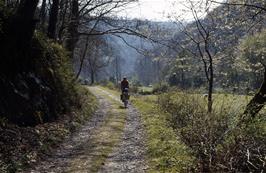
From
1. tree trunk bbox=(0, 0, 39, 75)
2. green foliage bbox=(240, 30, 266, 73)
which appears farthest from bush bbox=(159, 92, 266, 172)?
green foliage bbox=(240, 30, 266, 73)

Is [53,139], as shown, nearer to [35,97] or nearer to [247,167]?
[35,97]

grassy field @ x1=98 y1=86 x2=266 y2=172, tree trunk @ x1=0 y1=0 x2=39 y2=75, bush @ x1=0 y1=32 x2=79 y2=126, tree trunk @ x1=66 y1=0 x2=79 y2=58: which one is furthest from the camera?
tree trunk @ x1=66 y1=0 x2=79 y2=58

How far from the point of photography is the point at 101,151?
43.1 feet

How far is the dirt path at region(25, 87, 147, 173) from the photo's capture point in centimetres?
1114

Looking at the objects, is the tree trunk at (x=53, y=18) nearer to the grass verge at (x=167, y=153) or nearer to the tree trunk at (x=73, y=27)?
the tree trunk at (x=73, y=27)

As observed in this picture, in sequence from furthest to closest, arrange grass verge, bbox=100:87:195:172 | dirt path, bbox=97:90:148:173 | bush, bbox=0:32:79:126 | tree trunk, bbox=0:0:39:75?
tree trunk, bbox=0:0:39:75 < bush, bbox=0:32:79:126 < dirt path, bbox=97:90:148:173 < grass verge, bbox=100:87:195:172

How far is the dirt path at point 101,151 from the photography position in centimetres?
1114

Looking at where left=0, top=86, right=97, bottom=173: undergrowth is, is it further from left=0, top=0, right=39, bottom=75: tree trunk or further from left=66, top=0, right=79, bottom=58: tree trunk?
left=66, top=0, right=79, bottom=58: tree trunk

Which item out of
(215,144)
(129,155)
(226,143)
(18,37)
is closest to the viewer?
(226,143)

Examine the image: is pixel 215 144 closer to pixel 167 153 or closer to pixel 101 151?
pixel 167 153

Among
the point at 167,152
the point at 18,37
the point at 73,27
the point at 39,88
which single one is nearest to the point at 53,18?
the point at 73,27

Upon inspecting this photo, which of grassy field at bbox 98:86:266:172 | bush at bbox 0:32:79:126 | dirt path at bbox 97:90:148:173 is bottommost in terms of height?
dirt path at bbox 97:90:148:173

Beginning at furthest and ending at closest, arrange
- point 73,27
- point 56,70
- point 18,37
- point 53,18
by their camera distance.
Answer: point 73,27 → point 53,18 → point 56,70 → point 18,37

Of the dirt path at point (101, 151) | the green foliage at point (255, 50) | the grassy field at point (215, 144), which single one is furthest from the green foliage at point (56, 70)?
the green foliage at point (255, 50)
